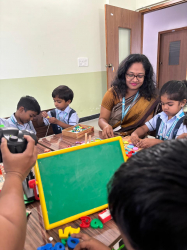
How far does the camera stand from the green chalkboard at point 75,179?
602 millimetres

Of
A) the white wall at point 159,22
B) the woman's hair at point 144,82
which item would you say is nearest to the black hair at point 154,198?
the woman's hair at point 144,82

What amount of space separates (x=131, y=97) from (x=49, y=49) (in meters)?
1.75

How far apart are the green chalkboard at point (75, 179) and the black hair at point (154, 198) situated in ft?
1.15

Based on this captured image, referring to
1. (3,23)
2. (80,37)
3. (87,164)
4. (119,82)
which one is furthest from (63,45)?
(87,164)

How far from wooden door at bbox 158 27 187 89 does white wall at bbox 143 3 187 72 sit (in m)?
0.15

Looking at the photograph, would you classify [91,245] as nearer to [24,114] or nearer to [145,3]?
[24,114]

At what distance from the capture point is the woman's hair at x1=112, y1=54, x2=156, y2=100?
1551 millimetres

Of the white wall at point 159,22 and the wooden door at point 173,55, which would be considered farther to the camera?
the wooden door at point 173,55

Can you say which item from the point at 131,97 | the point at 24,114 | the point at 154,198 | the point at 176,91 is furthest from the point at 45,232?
the point at 131,97

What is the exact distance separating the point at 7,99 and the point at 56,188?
2.28 meters

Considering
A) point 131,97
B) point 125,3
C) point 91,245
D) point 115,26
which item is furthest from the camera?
point 125,3

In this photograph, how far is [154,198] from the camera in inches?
9.5

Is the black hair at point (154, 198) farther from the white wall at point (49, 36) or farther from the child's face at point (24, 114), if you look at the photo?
the white wall at point (49, 36)

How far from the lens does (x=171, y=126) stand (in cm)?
133
